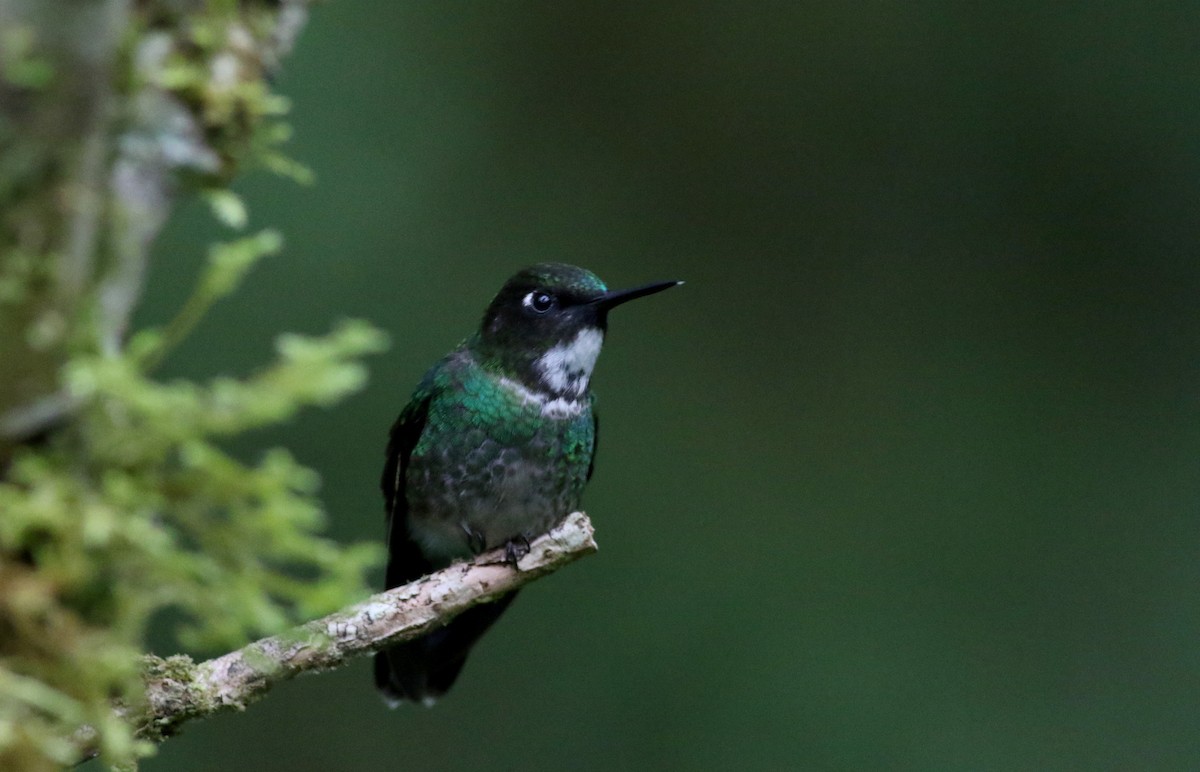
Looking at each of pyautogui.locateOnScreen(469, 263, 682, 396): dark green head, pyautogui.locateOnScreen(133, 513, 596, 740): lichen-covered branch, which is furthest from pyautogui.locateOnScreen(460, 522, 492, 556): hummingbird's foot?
pyautogui.locateOnScreen(133, 513, 596, 740): lichen-covered branch

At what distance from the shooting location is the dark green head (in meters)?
3.59

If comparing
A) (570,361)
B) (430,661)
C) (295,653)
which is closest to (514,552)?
(295,653)

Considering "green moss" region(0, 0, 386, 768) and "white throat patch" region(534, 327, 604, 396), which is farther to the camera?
"white throat patch" region(534, 327, 604, 396)

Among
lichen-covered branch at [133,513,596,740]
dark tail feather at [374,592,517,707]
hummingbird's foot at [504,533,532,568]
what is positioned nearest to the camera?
lichen-covered branch at [133,513,596,740]

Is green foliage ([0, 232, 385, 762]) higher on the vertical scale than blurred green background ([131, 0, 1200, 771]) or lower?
lower

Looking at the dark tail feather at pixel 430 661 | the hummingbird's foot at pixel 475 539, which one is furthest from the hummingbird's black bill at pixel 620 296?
the dark tail feather at pixel 430 661

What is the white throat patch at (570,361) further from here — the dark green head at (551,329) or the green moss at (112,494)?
the green moss at (112,494)

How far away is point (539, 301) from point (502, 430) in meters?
0.38

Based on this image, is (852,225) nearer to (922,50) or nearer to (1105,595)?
(922,50)

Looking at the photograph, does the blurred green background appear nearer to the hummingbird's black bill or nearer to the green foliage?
the hummingbird's black bill

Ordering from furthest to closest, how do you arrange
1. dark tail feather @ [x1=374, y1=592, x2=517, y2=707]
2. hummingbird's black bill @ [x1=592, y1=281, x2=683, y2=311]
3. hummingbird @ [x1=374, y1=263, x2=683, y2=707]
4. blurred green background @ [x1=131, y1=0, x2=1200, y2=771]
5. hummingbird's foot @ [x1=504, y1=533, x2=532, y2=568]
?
blurred green background @ [x1=131, y1=0, x2=1200, y2=771] < dark tail feather @ [x1=374, y1=592, x2=517, y2=707] < hummingbird @ [x1=374, y1=263, x2=683, y2=707] < hummingbird's black bill @ [x1=592, y1=281, x2=683, y2=311] < hummingbird's foot @ [x1=504, y1=533, x2=532, y2=568]

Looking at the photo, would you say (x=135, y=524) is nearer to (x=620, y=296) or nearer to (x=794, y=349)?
(x=620, y=296)

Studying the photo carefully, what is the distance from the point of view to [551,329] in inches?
142

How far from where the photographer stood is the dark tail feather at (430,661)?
3.78m
